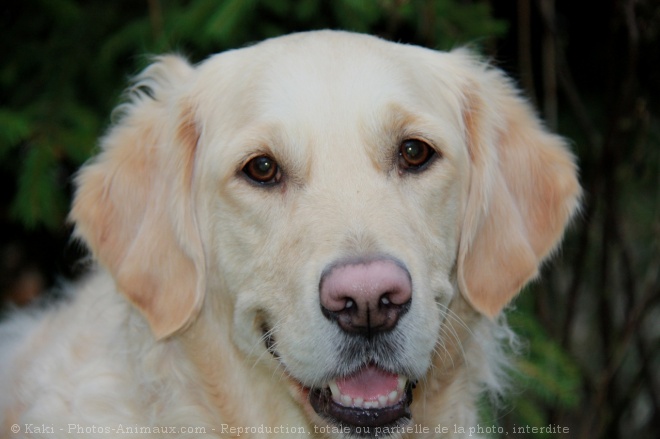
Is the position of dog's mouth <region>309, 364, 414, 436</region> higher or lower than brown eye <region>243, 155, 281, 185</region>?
lower

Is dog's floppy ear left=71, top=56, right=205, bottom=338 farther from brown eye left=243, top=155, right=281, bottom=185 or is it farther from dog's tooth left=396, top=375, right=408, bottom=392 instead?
dog's tooth left=396, top=375, right=408, bottom=392

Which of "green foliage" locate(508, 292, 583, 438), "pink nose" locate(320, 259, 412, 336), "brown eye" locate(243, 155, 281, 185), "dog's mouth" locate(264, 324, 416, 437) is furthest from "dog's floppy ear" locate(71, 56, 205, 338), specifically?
"green foliage" locate(508, 292, 583, 438)

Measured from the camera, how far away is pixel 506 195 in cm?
346

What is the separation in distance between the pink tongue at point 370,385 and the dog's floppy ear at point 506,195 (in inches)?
22.6

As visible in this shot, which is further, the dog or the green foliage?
the green foliage

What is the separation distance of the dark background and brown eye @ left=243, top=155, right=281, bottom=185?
1138mm

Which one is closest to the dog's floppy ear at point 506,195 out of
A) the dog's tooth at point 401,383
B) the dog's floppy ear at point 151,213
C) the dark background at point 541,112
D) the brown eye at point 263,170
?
the dog's tooth at point 401,383

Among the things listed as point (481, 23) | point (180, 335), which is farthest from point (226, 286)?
point (481, 23)

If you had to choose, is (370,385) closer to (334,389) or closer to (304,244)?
(334,389)

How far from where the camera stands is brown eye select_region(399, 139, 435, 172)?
313cm

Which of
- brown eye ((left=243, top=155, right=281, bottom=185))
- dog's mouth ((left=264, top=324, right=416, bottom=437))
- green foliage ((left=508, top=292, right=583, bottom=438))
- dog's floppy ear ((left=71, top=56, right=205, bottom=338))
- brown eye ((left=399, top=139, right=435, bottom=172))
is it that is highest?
brown eye ((left=399, top=139, right=435, bottom=172))

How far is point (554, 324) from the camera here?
5742mm

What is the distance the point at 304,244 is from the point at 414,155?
58 centimetres

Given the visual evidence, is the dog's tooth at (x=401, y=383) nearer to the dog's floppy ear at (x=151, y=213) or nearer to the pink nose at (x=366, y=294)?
the pink nose at (x=366, y=294)
